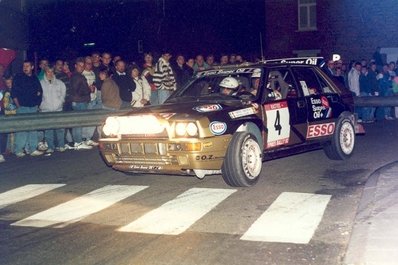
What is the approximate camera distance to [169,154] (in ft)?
25.9

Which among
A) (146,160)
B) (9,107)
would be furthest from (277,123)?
(9,107)

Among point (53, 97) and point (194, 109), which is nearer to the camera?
point (194, 109)

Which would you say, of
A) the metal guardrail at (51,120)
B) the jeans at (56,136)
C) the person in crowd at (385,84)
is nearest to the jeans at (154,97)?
the metal guardrail at (51,120)

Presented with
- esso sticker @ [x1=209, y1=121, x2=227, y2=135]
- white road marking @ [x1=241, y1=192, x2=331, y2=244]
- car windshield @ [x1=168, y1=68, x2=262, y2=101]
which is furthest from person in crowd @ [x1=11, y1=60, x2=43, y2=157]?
white road marking @ [x1=241, y1=192, x2=331, y2=244]

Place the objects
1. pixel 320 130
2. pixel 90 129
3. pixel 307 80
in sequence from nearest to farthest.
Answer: pixel 320 130, pixel 307 80, pixel 90 129

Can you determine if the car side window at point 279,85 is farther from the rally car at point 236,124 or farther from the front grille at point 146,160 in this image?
the front grille at point 146,160

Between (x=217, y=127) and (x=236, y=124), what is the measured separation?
0.37 meters

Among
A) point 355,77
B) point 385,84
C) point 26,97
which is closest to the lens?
point 26,97

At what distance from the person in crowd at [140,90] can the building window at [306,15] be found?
698 inches

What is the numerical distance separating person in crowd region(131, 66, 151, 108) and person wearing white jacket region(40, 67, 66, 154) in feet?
5.40

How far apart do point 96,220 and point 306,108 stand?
13.6 feet

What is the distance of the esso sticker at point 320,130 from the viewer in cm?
970

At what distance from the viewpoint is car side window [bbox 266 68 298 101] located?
30.4 feet

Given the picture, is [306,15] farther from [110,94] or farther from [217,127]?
[217,127]
